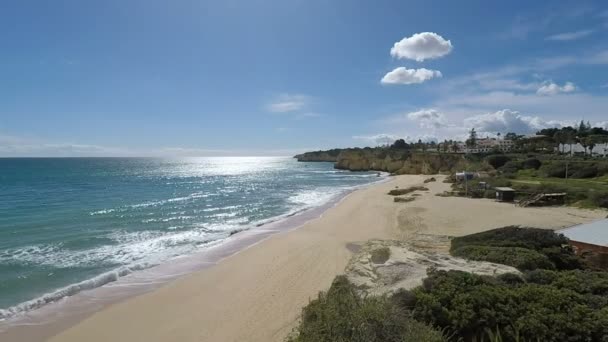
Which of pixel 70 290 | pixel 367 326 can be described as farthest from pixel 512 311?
pixel 70 290

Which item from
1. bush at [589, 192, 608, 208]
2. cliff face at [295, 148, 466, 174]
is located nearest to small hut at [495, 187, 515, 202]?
bush at [589, 192, 608, 208]

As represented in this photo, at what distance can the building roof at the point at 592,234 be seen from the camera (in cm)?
982

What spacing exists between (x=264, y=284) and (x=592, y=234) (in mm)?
10399

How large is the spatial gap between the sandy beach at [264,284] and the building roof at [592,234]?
6593mm

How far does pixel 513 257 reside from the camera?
29.7ft

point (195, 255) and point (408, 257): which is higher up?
point (408, 257)

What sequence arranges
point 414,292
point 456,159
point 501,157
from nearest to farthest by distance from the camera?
point 414,292 < point 501,157 < point 456,159

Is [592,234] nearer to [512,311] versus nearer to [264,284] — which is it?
[512,311]

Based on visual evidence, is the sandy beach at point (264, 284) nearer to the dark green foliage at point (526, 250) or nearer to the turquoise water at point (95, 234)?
the turquoise water at point (95, 234)

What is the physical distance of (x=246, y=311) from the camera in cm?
952

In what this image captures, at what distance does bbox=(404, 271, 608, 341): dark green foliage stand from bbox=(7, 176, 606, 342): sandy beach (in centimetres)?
357

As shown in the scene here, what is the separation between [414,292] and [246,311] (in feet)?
16.7

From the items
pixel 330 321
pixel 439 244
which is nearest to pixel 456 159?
pixel 439 244

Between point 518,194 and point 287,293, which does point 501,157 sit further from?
point 287,293
